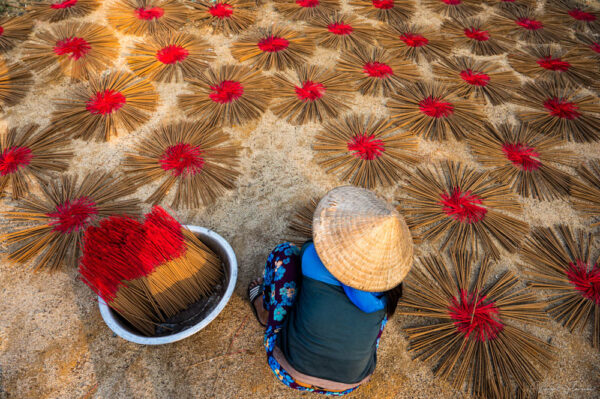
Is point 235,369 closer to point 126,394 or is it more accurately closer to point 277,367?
point 277,367

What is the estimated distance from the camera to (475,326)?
3.94 ft

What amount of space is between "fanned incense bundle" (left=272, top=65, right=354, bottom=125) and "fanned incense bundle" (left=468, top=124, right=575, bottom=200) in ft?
2.37

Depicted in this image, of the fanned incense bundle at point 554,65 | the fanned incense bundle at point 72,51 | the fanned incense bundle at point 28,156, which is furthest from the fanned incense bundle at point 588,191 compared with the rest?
the fanned incense bundle at point 72,51

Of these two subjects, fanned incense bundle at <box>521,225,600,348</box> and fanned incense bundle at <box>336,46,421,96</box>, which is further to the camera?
fanned incense bundle at <box>336,46,421,96</box>

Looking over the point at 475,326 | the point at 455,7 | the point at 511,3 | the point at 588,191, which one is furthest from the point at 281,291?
the point at 511,3

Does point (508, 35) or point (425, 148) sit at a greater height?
point (508, 35)

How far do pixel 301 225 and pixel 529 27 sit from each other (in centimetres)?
226

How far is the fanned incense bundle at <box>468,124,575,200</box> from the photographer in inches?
62.6

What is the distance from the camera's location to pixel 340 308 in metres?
0.82

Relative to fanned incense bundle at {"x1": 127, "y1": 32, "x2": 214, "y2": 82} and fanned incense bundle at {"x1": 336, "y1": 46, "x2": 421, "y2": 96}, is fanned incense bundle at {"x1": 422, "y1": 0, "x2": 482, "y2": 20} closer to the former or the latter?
fanned incense bundle at {"x1": 336, "y1": 46, "x2": 421, "y2": 96}

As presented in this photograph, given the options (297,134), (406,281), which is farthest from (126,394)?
(297,134)

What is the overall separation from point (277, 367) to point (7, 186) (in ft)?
4.64

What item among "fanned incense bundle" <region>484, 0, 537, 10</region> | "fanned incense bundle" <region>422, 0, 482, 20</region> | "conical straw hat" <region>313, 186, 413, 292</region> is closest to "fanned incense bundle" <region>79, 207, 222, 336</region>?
"conical straw hat" <region>313, 186, 413, 292</region>

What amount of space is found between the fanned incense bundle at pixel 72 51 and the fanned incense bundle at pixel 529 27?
2565 millimetres
